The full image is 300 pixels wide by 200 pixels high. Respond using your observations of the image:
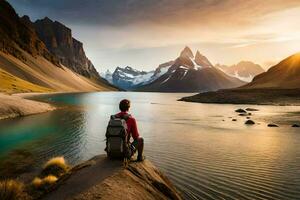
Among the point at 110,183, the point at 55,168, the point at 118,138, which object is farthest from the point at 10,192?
the point at 55,168

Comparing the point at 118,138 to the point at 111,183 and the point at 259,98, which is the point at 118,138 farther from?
the point at 259,98

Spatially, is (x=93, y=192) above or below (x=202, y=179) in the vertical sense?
above

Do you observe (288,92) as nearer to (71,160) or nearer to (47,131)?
(47,131)

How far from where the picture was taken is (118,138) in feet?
48.0

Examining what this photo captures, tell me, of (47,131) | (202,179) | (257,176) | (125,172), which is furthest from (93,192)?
(47,131)

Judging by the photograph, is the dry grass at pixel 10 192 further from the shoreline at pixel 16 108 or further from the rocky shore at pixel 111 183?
the shoreline at pixel 16 108

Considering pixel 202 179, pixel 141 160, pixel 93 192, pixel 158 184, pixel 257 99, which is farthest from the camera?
pixel 257 99

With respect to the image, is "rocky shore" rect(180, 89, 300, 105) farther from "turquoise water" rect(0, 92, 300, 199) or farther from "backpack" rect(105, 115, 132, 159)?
"backpack" rect(105, 115, 132, 159)

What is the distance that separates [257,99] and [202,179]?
133 m

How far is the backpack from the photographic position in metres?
14.5

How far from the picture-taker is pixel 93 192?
463 inches

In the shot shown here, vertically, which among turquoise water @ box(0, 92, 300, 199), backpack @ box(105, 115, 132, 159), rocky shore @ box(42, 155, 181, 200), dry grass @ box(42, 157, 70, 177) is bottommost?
turquoise water @ box(0, 92, 300, 199)

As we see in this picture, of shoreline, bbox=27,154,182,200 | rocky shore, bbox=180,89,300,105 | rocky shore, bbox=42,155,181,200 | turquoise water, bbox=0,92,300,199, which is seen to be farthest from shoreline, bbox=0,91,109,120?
rocky shore, bbox=180,89,300,105

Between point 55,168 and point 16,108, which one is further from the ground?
point 16,108
